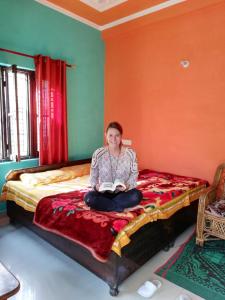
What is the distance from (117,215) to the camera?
5.91 ft

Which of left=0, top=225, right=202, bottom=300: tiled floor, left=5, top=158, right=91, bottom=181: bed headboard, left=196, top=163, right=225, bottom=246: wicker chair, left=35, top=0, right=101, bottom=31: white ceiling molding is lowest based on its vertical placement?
left=0, top=225, right=202, bottom=300: tiled floor

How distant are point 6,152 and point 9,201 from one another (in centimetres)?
62

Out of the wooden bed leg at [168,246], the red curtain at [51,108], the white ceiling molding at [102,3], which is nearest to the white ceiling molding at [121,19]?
the white ceiling molding at [102,3]

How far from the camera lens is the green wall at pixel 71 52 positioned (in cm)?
272

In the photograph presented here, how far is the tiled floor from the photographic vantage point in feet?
5.45

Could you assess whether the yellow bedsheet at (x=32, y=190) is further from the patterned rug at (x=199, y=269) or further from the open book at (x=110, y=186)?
the patterned rug at (x=199, y=269)

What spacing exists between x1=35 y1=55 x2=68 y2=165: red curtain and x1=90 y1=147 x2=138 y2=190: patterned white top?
3.84 feet

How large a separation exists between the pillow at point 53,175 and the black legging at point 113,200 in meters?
0.88

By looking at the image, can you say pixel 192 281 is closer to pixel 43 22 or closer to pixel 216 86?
pixel 216 86

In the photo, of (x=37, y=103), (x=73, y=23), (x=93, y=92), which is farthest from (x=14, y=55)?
(x=93, y=92)

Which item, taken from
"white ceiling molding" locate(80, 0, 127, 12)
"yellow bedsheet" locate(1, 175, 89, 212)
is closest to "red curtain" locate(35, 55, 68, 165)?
"yellow bedsheet" locate(1, 175, 89, 212)

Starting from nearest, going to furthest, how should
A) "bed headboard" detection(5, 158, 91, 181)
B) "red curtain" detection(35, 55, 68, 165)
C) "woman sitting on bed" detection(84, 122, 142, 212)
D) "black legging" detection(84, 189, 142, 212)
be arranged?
1. "black legging" detection(84, 189, 142, 212)
2. "woman sitting on bed" detection(84, 122, 142, 212)
3. "bed headboard" detection(5, 158, 91, 181)
4. "red curtain" detection(35, 55, 68, 165)

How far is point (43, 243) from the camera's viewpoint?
2340 millimetres

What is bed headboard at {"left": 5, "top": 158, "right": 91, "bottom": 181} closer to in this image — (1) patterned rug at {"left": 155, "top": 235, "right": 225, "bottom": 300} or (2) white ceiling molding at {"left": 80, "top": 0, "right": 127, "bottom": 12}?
(1) patterned rug at {"left": 155, "top": 235, "right": 225, "bottom": 300}
